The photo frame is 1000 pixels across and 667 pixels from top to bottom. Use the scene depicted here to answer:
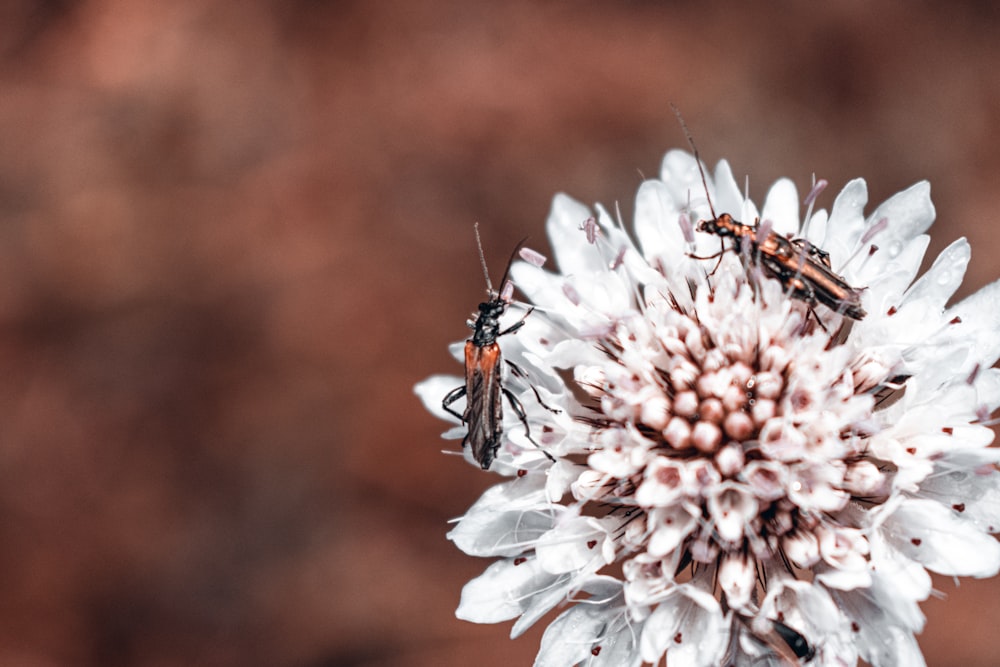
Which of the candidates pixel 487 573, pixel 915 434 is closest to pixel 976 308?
pixel 915 434

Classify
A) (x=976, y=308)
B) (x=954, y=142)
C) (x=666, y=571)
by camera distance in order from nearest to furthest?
(x=666, y=571)
(x=976, y=308)
(x=954, y=142)

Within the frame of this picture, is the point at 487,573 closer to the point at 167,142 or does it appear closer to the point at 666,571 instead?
the point at 666,571

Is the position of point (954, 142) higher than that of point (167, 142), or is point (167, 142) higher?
point (167, 142)

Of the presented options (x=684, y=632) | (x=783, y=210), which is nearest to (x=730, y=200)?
(x=783, y=210)

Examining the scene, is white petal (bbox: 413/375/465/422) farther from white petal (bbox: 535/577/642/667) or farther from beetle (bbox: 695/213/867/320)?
beetle (bbox: 695/213/867/320)

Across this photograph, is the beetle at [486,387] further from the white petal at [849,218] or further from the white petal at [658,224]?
the white petal at [849,218]

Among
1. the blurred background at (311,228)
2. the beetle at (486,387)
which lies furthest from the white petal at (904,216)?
the blurred background at (311,228)

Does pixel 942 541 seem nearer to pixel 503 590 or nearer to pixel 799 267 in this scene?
pixel 799 267

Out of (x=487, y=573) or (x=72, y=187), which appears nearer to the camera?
(x=487, y=573)
